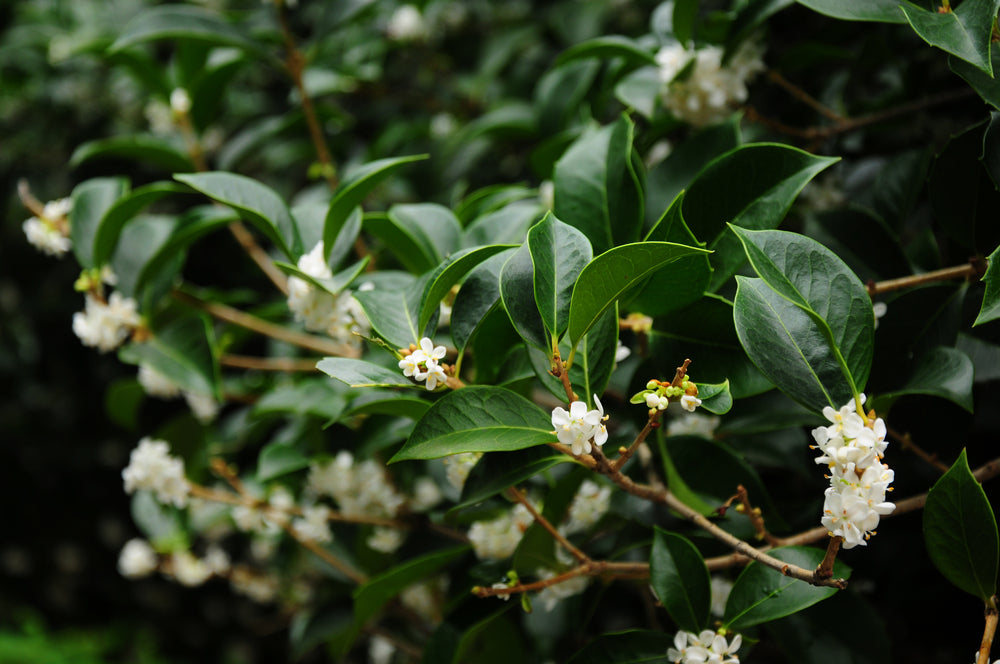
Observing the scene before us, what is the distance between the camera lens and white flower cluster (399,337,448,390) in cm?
60

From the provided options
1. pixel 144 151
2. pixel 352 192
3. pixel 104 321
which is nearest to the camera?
pixel 352 192

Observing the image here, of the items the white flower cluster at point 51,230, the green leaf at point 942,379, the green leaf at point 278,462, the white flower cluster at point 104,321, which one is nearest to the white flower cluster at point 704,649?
the green leaf at point 942,379

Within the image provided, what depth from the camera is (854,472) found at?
52 centimetres

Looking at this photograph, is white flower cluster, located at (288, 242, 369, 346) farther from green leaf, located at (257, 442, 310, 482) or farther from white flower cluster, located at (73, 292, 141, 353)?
white flower cluster, located at (73, 292, 141, 353)

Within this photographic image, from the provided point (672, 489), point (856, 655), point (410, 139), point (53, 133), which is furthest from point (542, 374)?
point (53, 133)

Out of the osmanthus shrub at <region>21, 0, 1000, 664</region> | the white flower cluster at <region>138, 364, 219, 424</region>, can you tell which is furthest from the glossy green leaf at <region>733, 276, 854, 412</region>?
the white flower cluster at <region>138, 364, 219, 424</region>

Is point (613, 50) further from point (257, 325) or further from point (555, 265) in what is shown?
point (257, 325)

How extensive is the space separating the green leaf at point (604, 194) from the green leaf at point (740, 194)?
60mm

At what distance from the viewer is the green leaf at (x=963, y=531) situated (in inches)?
23.2

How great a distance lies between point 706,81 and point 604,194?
261 mm

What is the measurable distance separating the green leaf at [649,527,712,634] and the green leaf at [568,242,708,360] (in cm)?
26

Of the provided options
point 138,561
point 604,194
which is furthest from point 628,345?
point 138,561

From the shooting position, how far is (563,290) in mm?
587

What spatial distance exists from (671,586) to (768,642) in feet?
1.54
